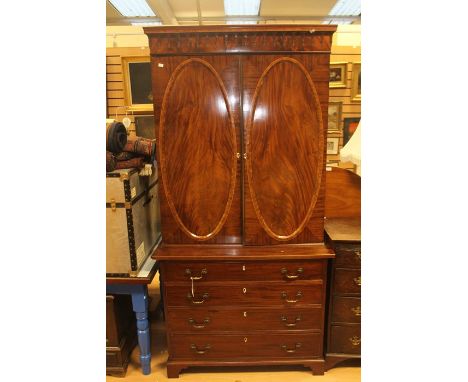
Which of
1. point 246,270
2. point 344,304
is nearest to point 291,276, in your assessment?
point 246,270

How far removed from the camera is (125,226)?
5.35 feet

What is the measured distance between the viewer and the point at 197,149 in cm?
160

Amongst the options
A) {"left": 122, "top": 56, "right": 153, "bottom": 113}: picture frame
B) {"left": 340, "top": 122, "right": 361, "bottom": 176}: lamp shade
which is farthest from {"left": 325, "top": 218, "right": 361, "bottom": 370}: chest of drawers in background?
{"left": 122, "top": 56, "right": 153, "bottom": 113}: picture frame

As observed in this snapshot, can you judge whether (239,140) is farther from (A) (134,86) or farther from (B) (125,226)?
(A) (134,86)

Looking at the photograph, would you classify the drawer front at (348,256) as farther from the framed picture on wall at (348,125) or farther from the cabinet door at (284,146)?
the framed picture on wall at (348,125)

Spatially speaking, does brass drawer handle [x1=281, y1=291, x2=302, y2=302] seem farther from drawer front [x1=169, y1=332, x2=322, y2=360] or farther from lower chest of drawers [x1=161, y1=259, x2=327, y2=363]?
drawer front [x1=169, y1=332, x2=322, y2=360]

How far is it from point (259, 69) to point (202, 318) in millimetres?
1484

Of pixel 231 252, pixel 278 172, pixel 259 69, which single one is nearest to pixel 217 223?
pixel 231 252

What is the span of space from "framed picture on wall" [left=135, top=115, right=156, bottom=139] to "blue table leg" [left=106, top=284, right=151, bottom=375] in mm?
1554

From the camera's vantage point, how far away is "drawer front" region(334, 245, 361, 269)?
5.41 ft

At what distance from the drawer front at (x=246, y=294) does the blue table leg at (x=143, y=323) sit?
0.52 feet

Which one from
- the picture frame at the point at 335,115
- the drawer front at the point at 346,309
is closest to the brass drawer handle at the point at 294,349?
the drawer front at the point at 346,309

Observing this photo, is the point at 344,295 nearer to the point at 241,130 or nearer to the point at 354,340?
the point at 354,340

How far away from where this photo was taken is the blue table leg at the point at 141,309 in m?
1.73
